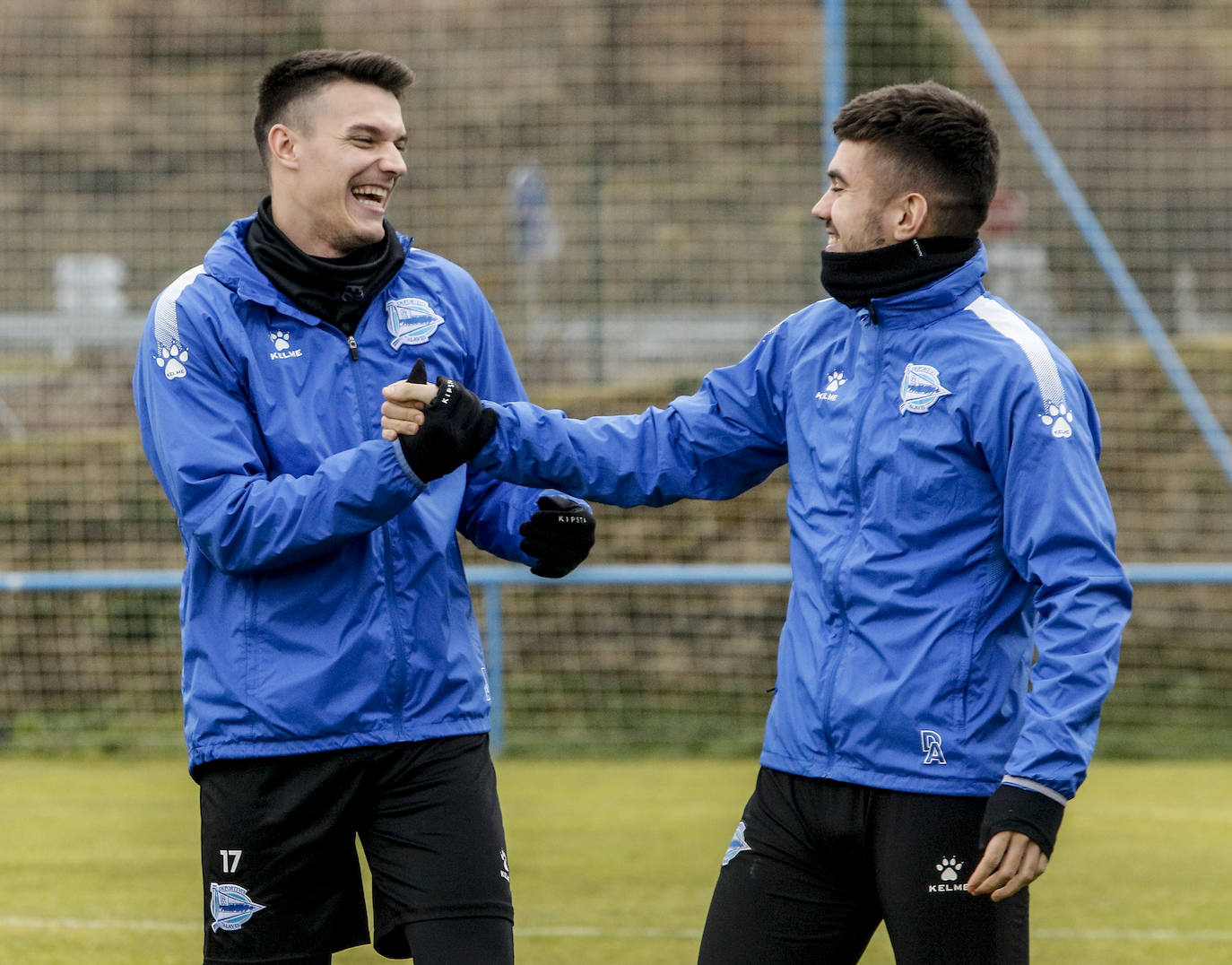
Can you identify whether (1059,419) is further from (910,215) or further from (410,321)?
(410,321)

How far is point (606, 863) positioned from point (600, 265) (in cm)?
539

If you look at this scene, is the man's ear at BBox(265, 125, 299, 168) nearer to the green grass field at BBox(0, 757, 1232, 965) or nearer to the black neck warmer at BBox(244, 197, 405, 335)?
the black neck warmer at BBox(244, 197, 405, 335)

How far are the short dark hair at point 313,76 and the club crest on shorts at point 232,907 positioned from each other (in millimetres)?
1385

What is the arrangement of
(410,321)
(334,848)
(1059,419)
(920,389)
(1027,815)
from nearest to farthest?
(1027,815) < (1059,419) < (920,389) < (334,848) < (410,321)

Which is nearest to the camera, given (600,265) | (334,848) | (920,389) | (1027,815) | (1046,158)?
(1027,815)

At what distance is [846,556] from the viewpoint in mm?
2965

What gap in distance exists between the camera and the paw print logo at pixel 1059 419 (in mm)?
2809

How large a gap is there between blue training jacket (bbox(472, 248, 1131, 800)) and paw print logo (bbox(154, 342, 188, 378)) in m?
1.12

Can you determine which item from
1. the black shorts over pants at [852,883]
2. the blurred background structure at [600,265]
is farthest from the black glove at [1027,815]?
the blurred background structure at [600,265]

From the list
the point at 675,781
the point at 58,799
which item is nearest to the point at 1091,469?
the point at 675,781

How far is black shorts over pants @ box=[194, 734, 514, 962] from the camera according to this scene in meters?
3.14

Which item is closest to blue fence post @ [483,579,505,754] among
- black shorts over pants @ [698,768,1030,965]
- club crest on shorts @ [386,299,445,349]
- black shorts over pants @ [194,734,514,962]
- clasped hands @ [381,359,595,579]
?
club crest on shorts @ [386,299,445,349]

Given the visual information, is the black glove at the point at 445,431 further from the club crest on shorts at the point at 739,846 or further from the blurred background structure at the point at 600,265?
the blurred background structure at the point at 600,265

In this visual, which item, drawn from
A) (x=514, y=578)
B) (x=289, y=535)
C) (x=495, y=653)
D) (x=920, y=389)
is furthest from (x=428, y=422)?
(x=495, y=653)
